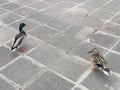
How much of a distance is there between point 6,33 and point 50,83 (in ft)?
11.2

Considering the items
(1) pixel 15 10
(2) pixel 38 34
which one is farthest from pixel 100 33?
(1) pixel 15 10

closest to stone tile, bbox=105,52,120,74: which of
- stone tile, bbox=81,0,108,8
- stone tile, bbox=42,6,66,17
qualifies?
stone tile, bbox=42,6,66,17

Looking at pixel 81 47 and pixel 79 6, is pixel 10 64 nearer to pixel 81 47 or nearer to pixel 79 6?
pixel 81 47

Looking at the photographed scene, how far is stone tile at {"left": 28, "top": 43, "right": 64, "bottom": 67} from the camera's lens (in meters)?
7.17

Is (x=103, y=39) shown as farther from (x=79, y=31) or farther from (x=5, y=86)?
(x=5, y=86)

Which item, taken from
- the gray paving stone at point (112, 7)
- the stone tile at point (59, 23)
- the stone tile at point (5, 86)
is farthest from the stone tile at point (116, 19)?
the stone tile at point (5, 86)

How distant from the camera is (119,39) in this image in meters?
8.22

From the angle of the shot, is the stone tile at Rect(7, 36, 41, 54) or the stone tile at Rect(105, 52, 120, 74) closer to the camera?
the stone tile at Rect(105, 52, 120, 74)

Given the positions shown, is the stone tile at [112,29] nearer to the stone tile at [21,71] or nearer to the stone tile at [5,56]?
the stone tile at [21,71]

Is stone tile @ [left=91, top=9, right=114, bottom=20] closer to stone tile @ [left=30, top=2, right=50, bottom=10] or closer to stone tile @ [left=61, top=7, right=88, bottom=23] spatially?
stone tile @ [left=61, top=7, right=88, bottom=23]

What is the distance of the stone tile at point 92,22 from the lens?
9125 millimetres

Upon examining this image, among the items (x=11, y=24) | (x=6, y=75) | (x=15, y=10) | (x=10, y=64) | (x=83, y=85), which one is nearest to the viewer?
(x=83, y=85)

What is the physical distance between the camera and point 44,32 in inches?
342

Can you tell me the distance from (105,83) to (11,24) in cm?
499
